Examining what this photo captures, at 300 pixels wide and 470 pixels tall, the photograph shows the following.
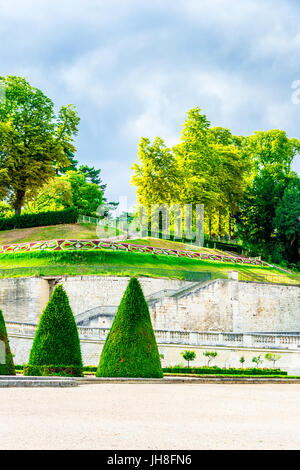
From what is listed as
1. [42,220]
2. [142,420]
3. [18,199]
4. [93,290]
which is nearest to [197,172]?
[42,220]

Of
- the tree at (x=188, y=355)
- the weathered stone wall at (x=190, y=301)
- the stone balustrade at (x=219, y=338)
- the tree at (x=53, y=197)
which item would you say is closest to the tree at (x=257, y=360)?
the stone balustrade at (x=219, y=338)

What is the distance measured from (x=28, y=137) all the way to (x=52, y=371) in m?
44.1

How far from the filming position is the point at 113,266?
41906 mm

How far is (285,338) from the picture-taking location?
91.2 feet

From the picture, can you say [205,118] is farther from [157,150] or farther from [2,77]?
[2,77]

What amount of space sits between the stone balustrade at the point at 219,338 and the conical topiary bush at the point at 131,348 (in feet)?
32.1

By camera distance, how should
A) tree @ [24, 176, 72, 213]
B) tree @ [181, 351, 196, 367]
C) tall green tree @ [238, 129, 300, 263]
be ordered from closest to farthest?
tree @ [181, 351, 196, 367] → tall green tree @ [238, 129, 300, 263] → tree @ [24, 176, 72, 213]

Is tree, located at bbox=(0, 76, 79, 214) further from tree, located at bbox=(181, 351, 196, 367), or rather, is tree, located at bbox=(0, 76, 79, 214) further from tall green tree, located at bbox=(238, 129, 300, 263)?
tree, located at bbox=(181, 351, 196, 367)

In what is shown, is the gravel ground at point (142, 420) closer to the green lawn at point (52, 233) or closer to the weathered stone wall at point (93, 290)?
the weathered stone wall at point (93, 290)

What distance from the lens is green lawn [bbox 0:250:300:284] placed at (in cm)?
4172

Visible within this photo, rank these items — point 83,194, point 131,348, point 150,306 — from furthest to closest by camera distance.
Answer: point 83,194 < point 150,306 < point 131,348

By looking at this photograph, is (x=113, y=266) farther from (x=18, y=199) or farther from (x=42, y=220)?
(x=18, y=199)

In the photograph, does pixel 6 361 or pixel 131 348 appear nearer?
pixel 6 361

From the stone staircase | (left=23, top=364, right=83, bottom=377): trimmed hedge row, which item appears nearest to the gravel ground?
(left=23, top=364, right=83, bottom=377): trimmed hedge row
